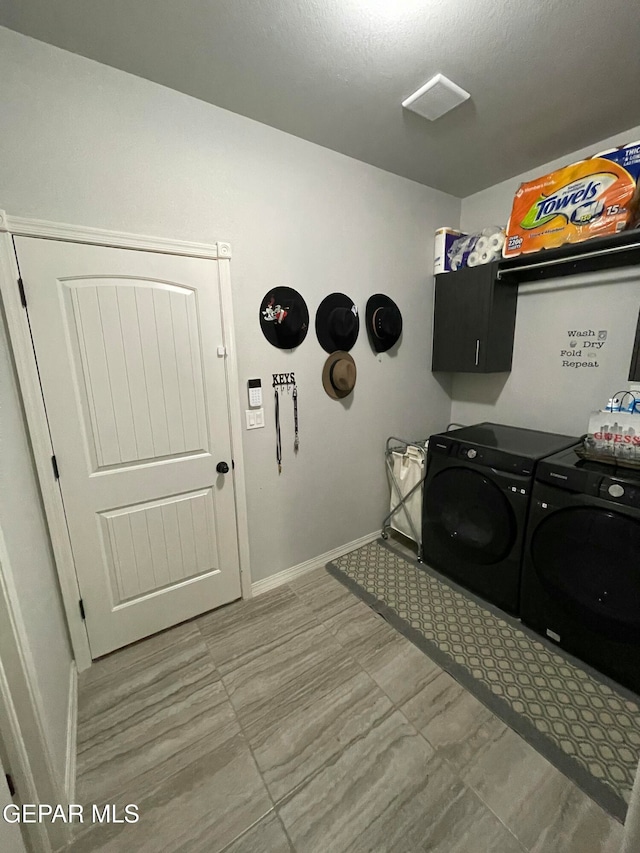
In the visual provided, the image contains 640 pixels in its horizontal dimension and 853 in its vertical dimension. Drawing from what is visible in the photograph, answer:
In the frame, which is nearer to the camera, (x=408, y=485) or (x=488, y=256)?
(x=488, y=256)

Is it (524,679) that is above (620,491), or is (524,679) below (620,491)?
below

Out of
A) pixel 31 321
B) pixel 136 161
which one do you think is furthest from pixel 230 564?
pixel 136 161

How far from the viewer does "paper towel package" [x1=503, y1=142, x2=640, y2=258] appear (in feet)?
5.62

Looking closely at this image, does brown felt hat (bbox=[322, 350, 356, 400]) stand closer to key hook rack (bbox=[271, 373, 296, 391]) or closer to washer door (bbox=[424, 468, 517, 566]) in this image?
key hook rack (bbox=[271, 373, 296, 391])

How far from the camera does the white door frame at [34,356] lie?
53.0 inches

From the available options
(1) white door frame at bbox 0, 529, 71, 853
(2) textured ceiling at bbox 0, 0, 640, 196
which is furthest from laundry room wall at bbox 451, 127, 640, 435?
(1) white door frame at bbox 0, 529, 71, 853

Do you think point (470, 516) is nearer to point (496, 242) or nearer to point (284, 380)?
point (284, 380)

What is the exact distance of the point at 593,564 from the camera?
1.57 metres

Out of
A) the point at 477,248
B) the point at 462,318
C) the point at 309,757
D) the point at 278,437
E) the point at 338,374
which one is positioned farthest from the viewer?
the point at 462,318

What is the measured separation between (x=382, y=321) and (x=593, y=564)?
1843 millimetres

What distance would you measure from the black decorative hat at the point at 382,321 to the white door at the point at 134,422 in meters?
1.09

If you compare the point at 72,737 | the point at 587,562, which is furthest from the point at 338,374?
the point at 72,737

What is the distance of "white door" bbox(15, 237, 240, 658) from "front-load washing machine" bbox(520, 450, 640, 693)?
175 centimetres

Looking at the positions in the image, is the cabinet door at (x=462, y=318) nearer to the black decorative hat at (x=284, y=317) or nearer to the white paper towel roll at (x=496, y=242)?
the white paper towel roll at (x=496, y=242)
